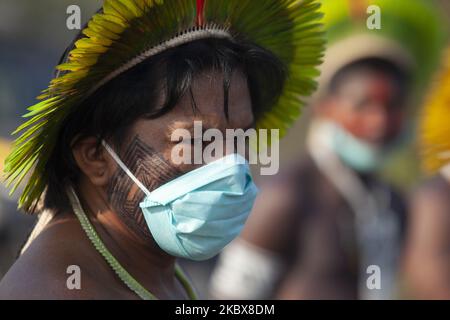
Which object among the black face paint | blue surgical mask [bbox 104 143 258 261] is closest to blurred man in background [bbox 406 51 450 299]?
blue surgical mask [bbox 104 143 258 261]

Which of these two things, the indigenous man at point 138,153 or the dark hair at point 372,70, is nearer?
the indigenous man at point 138,153

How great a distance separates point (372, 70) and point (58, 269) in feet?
14.7

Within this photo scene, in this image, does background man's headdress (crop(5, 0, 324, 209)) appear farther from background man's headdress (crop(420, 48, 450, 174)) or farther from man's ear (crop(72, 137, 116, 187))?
background man's headdress (crop(420, 48, 450, 174))

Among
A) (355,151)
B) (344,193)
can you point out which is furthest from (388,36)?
(344,193)

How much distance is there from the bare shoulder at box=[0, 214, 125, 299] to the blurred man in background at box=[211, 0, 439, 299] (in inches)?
125

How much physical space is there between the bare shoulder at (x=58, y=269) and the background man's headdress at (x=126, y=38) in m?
0.20

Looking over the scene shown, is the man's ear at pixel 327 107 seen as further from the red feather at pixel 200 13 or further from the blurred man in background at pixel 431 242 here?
the red feather at pixel 200 13

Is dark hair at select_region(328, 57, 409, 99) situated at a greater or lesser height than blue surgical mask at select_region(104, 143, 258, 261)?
greater

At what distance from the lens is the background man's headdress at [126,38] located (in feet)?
10.3

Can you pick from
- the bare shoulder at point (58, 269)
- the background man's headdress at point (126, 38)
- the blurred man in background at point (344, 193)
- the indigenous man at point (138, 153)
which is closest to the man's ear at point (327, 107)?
the blurred man in background at point (344, 193)

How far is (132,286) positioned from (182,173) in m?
0.40

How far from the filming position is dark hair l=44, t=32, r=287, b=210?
10.8 ft

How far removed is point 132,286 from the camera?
3.32m
